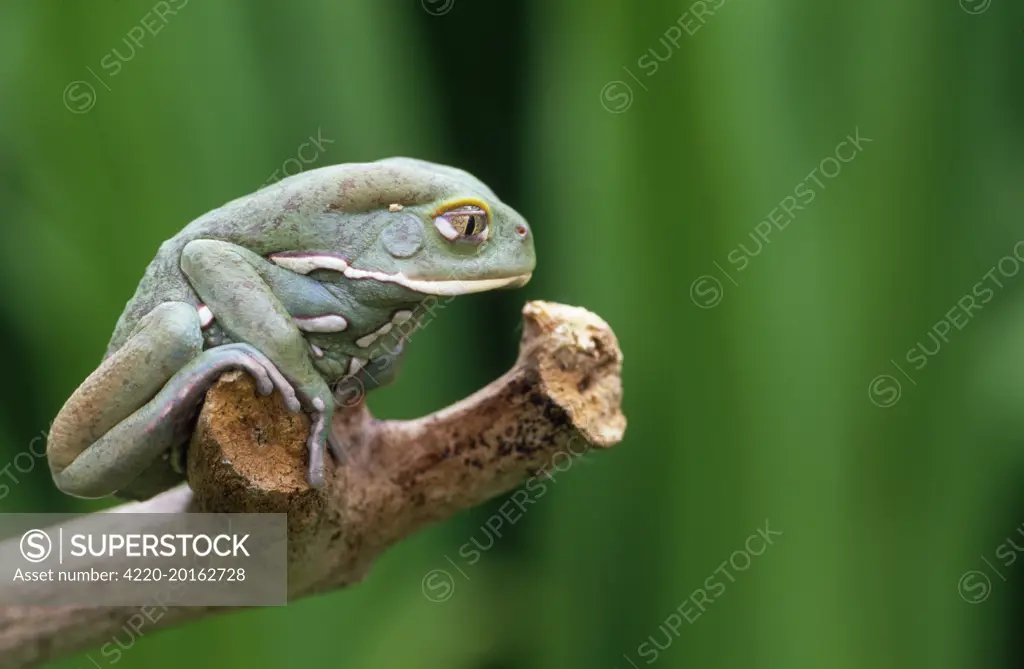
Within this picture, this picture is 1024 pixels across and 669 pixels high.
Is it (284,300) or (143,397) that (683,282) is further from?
(143,397)

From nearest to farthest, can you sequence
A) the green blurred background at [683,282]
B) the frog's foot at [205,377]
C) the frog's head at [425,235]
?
the frog's foot at [205,377] → the frog's head at [425,235] → the green blurred background at [683,282]

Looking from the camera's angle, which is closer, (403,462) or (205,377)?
(205,377)

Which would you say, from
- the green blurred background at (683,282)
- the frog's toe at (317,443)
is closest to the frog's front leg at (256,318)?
the frog's toe at (317,443)

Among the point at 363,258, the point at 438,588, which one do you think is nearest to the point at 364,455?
the point at 363,258

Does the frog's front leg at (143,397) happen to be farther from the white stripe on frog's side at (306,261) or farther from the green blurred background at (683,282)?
the green blurred background at (683,282)

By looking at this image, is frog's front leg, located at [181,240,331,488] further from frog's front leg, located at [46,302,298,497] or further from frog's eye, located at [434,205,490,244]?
frog's eye, located at [434,205,490,244]

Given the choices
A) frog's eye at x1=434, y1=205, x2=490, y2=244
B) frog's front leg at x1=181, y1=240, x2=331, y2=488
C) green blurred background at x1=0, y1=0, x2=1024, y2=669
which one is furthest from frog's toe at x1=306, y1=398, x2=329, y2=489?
green blurred background at x1=0, y1=0, x2=1024, y2=669

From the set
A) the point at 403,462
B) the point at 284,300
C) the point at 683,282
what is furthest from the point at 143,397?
the point at 683,282
